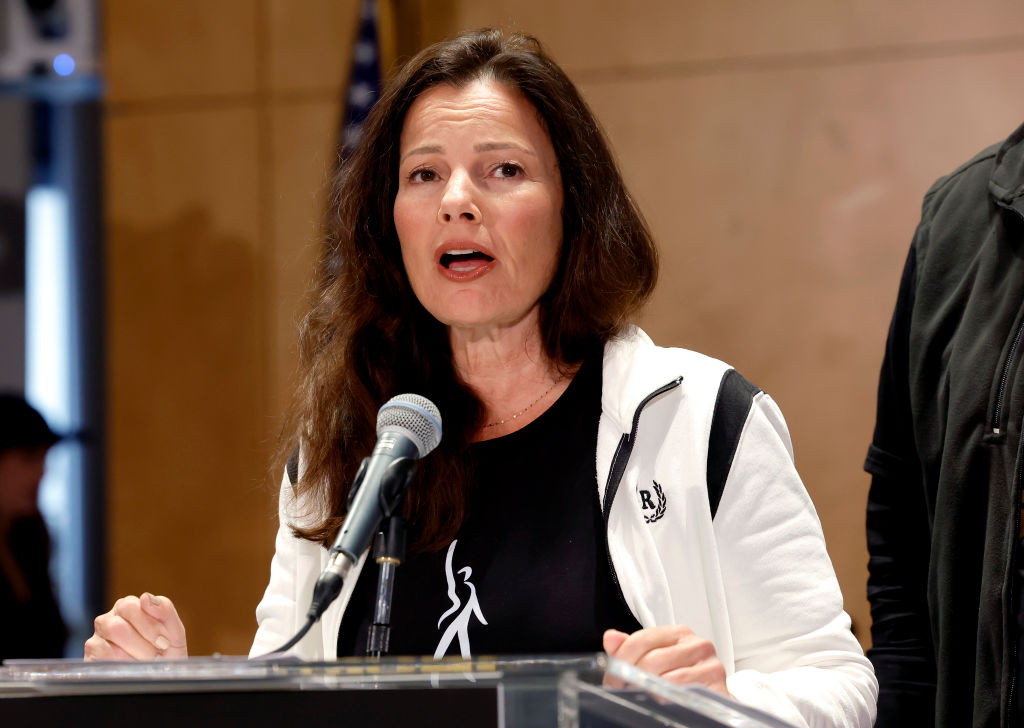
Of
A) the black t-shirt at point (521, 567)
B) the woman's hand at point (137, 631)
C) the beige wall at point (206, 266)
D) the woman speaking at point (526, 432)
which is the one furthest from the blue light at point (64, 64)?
the woman's hand at point (137, 631)

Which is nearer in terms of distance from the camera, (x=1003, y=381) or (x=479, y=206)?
(x=1003, y=381)

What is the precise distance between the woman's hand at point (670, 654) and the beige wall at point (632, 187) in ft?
9.24

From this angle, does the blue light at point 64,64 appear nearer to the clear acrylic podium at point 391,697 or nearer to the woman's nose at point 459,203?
the woman's nose at point 459,203

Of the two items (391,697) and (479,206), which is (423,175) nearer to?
(479,206)

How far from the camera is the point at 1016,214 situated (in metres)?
1.74

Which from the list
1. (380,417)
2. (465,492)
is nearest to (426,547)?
(465,492)

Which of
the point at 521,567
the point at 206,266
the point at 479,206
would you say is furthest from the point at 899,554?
the point at 206,266

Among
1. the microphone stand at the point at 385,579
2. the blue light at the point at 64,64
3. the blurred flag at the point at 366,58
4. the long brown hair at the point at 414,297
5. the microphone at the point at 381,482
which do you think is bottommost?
the microphone stand at the point at 385,579

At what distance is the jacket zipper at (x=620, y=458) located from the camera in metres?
1.67

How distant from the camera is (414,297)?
207 centimetres

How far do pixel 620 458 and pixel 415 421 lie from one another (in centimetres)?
48

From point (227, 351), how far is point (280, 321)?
0.27 m

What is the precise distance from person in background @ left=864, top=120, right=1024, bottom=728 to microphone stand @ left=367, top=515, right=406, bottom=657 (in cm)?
88

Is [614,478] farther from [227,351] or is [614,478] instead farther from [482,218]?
[227,351]
